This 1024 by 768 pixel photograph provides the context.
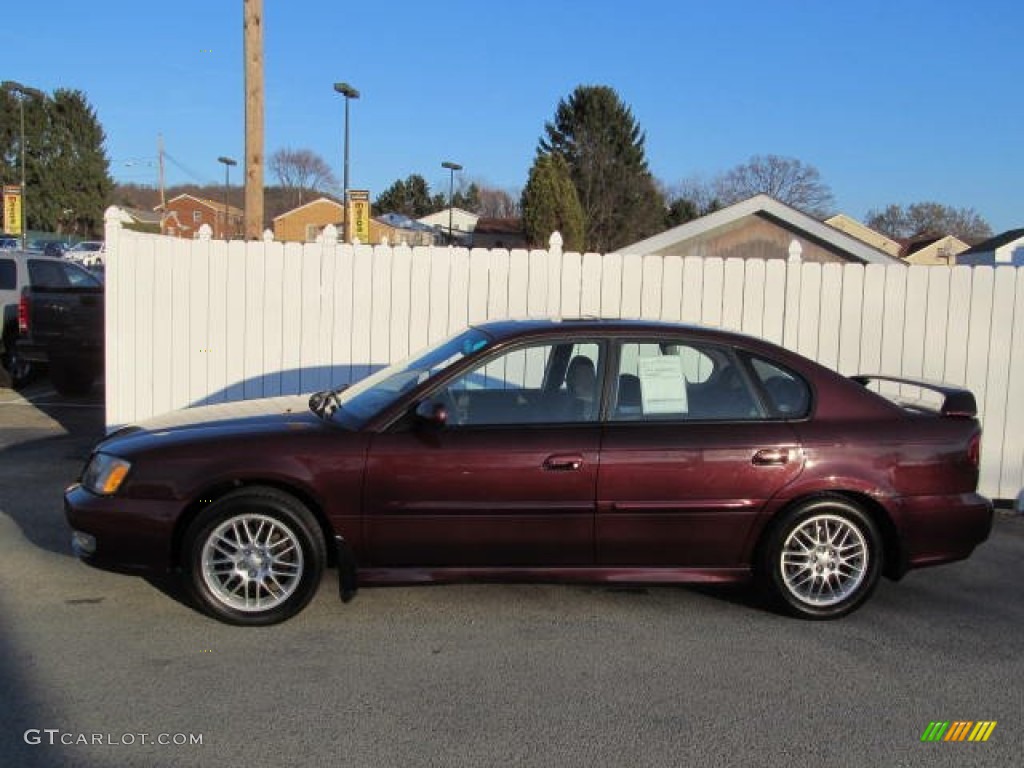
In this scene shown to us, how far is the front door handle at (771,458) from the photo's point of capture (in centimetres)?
468

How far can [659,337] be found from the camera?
493cm

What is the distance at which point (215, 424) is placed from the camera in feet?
15.7

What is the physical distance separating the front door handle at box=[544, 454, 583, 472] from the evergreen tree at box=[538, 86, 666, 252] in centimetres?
4938

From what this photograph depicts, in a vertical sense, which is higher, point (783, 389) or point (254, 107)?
point (254, 107)

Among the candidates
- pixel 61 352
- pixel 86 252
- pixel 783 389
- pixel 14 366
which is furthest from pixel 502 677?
pixel 86 252

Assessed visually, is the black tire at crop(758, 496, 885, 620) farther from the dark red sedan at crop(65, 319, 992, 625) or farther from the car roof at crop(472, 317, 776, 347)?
the car roof at crop(472, 317, 776, 347)

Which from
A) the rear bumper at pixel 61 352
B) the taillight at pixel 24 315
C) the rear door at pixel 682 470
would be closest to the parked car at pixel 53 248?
the taillight at pixel 24 315

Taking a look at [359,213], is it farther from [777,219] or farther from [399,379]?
[399,379]

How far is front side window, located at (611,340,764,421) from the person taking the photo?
4.79 metres

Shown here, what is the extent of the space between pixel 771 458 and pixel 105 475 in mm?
3359

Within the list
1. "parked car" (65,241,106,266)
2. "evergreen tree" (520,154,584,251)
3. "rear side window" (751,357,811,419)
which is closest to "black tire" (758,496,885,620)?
"rear side window" (751,357,811,419)

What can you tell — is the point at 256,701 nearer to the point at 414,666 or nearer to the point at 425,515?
the point at 414,666

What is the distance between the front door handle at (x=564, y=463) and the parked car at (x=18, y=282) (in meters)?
10.4

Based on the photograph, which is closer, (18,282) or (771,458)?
(771,458)
